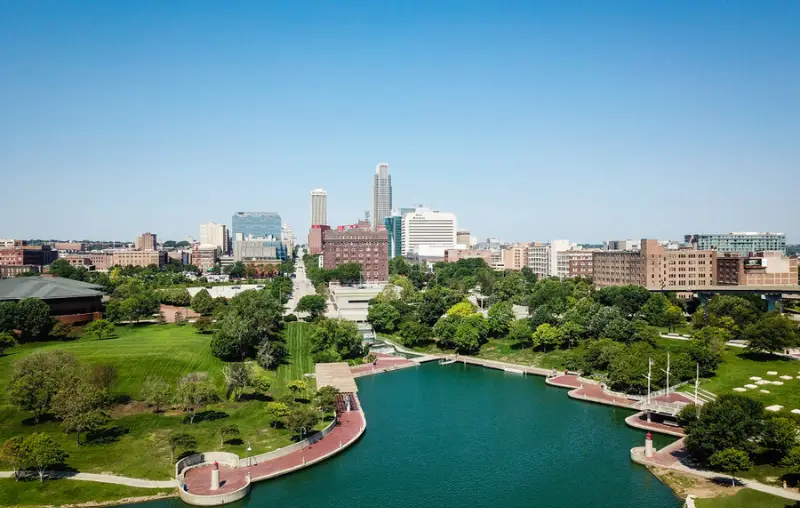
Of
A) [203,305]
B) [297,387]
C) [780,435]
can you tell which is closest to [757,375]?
[780,435]

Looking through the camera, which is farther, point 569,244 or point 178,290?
point 569,244

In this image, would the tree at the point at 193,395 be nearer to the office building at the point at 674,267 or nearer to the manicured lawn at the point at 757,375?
the manicured lawn at the point at 757,375

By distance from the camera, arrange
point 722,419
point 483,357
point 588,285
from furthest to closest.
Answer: point 588,285, point 483,357, point 722,419

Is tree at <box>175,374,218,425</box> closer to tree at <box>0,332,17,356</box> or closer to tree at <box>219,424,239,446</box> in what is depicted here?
tree at <box>219,424,239,446</box>

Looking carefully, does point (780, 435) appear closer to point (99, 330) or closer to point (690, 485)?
point (690, 485)

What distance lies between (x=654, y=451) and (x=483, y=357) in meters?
31.3

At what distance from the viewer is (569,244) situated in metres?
153

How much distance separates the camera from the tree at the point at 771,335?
55438 mm

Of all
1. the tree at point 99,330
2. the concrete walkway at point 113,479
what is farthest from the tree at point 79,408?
the tree at point 99,330

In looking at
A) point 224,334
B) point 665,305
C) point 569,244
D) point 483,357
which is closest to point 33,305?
point 224,334

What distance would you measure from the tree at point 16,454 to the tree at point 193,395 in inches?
406

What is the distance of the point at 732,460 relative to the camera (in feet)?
106

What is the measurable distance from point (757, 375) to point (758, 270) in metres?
56.6

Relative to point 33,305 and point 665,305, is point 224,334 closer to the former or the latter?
point 33,305
